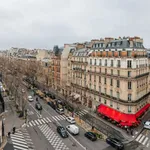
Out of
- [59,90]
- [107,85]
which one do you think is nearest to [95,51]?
[107,85]

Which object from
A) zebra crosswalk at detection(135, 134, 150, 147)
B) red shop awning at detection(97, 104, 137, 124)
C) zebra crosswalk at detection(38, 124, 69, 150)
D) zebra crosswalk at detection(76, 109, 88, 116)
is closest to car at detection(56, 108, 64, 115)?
zebra crosswalk at detection(76, 109, 88, 116)

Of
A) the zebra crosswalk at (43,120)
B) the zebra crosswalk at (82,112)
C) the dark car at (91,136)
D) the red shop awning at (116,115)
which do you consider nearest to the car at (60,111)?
the zebra crosswalk at (43,120)

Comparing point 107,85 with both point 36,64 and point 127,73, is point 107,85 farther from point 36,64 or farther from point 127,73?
point 36,64

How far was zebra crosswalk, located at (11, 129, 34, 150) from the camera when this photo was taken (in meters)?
34.5

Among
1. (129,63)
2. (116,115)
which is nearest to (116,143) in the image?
(116,115)

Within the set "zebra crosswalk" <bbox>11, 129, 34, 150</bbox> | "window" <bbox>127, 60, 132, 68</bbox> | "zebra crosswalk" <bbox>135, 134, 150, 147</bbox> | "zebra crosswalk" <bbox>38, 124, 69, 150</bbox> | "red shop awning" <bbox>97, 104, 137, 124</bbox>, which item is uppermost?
"window" <bbox>127, 60, 132, 68</bbox>

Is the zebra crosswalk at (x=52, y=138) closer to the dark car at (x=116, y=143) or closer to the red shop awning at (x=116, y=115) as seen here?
the dark car at (x=116, y=143)

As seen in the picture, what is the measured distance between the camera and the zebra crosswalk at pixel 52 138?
3475cm

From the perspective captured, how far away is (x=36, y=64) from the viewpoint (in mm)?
100250

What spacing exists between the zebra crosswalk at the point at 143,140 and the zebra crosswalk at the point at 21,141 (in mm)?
21246

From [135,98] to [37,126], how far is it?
2443cm

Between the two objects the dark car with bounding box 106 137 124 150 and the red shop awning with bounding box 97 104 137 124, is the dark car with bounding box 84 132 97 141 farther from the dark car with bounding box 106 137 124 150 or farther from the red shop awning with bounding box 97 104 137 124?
the red shop awning with bounding box 97 104 137 124

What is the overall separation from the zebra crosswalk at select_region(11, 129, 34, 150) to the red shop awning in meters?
20.7

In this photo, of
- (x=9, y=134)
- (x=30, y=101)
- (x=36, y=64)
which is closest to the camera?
(x=9, y=134)
